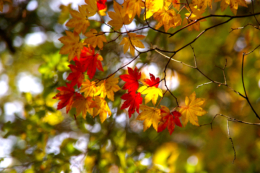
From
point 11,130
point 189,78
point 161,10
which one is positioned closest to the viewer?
point 161,10

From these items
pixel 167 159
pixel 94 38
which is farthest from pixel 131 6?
pixel 167 159

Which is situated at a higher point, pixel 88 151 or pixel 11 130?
pixel 11 130

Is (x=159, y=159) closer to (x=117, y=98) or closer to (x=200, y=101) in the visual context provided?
(x=117, y=98)

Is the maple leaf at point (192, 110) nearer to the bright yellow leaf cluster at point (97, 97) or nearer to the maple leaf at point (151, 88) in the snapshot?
the maple leaf at point (151, 88)

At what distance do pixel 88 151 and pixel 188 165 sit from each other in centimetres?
83

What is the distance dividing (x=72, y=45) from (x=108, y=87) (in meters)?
0.24

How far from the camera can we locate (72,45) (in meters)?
0.78

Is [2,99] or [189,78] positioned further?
[2,99]

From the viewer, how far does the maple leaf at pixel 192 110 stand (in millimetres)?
792

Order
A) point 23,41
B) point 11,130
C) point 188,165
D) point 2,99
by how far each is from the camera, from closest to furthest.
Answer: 1. point 188,165
2. point 11,130
3. point 23,41
4. point 2,99

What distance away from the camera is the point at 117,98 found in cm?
162

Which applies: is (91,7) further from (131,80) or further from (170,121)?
(170,121)

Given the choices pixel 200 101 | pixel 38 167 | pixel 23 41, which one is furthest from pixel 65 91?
pixel 23 41

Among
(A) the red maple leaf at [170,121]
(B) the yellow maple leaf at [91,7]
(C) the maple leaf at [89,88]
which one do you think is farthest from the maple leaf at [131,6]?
(A) the red maple leaf at [170,121]
